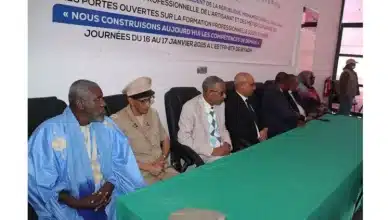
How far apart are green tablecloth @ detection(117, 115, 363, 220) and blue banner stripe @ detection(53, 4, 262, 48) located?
1415mm

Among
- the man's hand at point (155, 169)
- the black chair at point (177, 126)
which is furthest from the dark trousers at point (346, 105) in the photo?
the man's hand at point (155, 169)

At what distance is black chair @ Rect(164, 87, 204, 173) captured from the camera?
229 cm

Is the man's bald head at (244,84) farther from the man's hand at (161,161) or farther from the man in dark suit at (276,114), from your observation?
the man's hand at (161,161)

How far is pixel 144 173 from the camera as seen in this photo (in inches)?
83.2

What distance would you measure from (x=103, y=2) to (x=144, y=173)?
4.38ft

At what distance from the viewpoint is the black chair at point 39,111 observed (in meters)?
1.65

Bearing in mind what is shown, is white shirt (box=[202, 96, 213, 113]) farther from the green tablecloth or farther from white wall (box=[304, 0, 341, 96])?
white wall (box=[304, 0, 341, 96])

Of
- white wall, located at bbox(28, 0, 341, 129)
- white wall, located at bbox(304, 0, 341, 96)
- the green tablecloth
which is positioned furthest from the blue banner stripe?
white wall, located at bbox(304, 0, 341, 96)

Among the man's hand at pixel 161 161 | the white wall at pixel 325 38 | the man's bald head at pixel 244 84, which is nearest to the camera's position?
the man's hand at pixel 161 161

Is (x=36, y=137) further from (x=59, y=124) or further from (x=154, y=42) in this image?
(x=154, y=42)

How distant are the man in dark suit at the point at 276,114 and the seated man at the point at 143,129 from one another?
1.59m

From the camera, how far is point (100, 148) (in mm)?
1773

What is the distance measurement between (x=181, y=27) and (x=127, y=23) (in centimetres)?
66
